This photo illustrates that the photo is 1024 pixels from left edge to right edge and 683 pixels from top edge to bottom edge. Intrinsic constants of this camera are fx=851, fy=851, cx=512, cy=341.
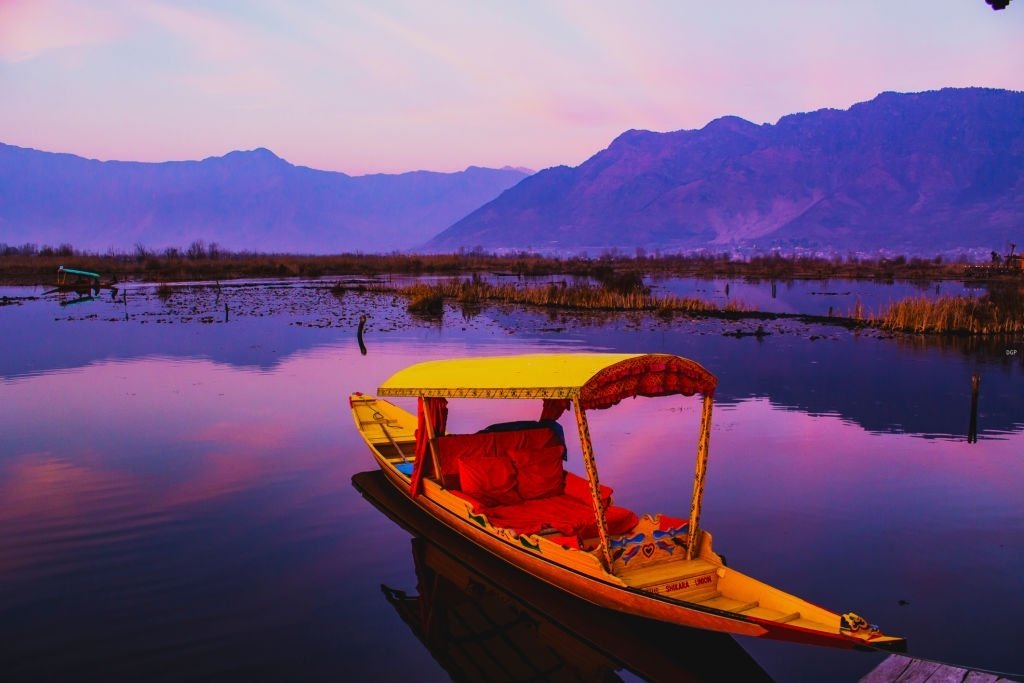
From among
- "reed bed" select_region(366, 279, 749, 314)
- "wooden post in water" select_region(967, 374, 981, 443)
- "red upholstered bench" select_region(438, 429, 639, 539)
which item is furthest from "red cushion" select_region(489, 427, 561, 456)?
"reed bed" select_region(366, 279, 749, 314)

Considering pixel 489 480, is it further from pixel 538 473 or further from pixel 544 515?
pixel 544 515

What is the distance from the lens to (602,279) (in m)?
82.9

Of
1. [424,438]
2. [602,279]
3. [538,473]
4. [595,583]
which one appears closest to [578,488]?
[538,473]

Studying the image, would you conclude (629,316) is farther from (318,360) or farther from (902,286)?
(902,286)

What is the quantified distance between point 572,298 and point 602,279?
24.9 metres

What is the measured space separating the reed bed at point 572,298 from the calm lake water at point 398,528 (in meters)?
22.6

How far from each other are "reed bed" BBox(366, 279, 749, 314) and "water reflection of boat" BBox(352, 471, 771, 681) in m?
42.2

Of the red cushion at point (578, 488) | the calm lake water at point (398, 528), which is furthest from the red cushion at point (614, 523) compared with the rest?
the calm lake water at point (398, 528)

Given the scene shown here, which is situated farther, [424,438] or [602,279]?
[602,279]

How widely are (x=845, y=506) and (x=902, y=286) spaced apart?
71.5 m

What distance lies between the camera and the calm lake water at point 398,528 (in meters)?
10.6

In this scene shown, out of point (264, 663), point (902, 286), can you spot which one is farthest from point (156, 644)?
point (902, 286)

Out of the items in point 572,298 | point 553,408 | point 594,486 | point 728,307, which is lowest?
point 594,486

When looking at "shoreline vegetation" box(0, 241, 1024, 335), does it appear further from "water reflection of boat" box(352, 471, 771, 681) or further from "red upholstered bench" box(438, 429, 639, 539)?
"water reflection of boat" box(352, 471, 771, 681)
